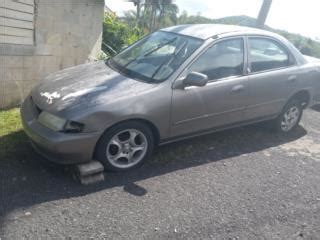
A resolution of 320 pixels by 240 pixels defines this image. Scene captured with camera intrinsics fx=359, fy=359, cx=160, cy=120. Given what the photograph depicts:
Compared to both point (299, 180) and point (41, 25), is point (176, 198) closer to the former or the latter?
point (299, 180)

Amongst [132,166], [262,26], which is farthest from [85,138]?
[262,26]

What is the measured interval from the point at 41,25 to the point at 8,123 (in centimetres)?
207

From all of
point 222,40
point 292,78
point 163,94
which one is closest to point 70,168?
point 163,94

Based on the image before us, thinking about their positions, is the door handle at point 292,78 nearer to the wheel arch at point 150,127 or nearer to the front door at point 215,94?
the front door at point 215,94

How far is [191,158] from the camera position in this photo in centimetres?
479

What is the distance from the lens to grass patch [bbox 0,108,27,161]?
4.35m

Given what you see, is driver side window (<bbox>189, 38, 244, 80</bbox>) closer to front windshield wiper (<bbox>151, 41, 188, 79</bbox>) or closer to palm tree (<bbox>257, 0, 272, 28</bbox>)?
front windshield wiper (<bbox>151, 41, 188, 79</bbox>)

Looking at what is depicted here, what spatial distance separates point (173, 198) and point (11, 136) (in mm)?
2398

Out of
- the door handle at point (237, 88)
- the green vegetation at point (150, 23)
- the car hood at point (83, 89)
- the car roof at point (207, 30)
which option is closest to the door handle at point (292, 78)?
the car roof at point (207, 30)

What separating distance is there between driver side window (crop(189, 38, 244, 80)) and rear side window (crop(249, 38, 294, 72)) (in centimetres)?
23

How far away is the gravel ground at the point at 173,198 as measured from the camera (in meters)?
3.26

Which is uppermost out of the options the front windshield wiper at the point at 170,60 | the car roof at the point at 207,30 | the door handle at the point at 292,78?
the car roof at the point at 207,30

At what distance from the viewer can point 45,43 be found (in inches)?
257

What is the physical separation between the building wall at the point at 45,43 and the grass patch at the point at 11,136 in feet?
2.43
